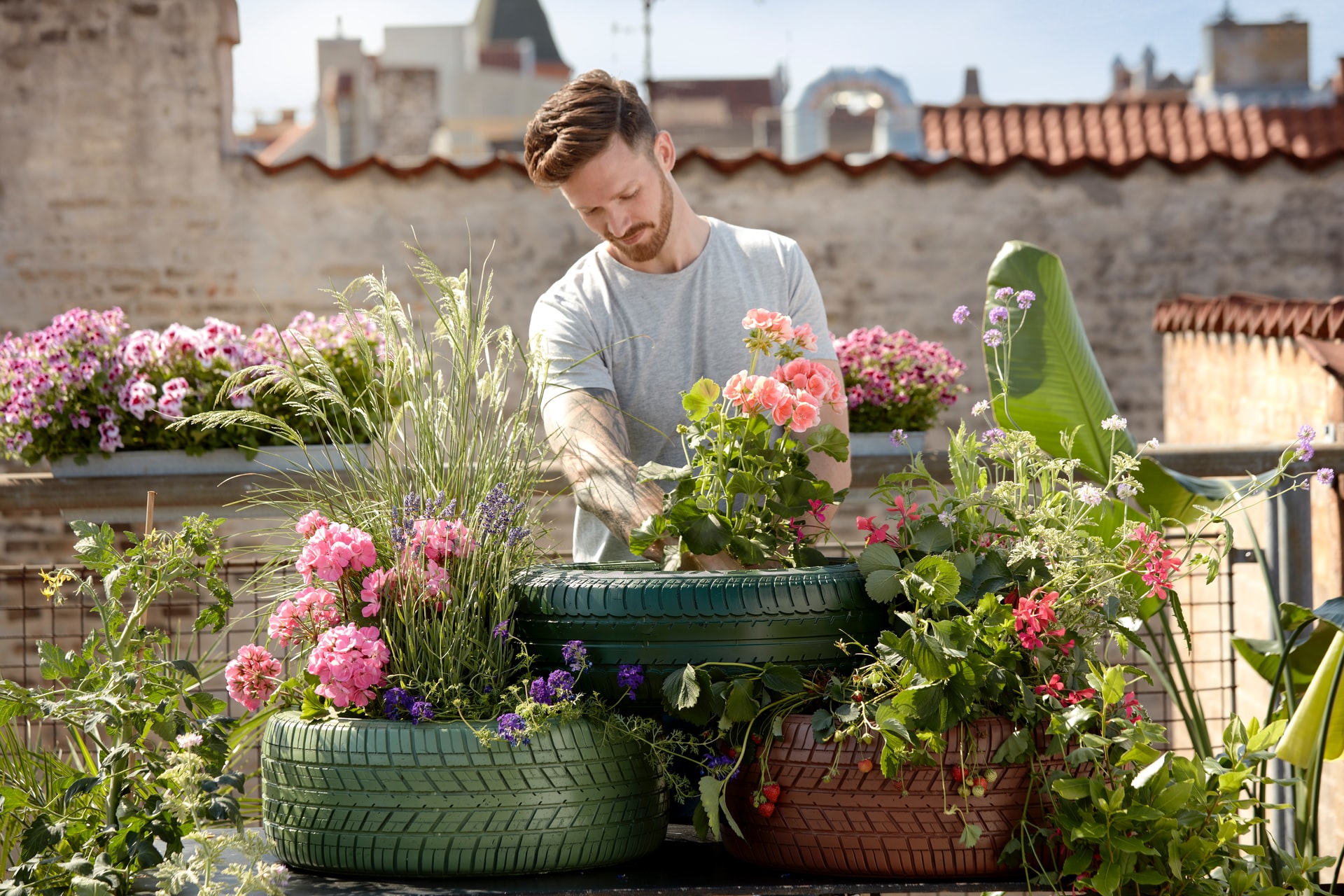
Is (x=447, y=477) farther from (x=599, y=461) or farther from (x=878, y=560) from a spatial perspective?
(x=878, y=560)

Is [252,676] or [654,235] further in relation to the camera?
[654,235]

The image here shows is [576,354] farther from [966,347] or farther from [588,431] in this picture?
[966,347]

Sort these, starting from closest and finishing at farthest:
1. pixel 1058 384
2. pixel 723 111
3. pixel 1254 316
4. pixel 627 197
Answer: pixel 627 197, pixel 1058 384, pixel 1254 316, pixel 723 111

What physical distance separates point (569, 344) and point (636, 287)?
18 cm

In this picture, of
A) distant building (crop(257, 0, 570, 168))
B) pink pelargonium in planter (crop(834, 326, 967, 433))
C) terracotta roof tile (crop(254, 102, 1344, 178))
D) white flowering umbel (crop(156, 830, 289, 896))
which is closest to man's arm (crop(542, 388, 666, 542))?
white flowering umbel (crop(156, 830, 289, 896))

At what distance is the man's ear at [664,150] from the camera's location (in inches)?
82.0

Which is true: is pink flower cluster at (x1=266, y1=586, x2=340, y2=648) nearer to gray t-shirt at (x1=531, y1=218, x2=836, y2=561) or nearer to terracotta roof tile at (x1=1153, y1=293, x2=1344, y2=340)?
gray t-shirt at (x1=531, y1=218, x2=836, y2=561)

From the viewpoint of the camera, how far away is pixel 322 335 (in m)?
3.68

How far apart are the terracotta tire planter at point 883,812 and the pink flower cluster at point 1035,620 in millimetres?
96

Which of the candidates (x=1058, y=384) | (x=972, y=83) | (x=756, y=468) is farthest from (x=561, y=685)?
(x=972, y=83)

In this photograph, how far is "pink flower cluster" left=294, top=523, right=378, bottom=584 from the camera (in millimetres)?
1467

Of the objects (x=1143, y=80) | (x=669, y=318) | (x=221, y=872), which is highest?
(x=1143, y=80)

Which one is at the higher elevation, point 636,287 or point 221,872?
point 636,287

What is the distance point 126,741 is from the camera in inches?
64.7
